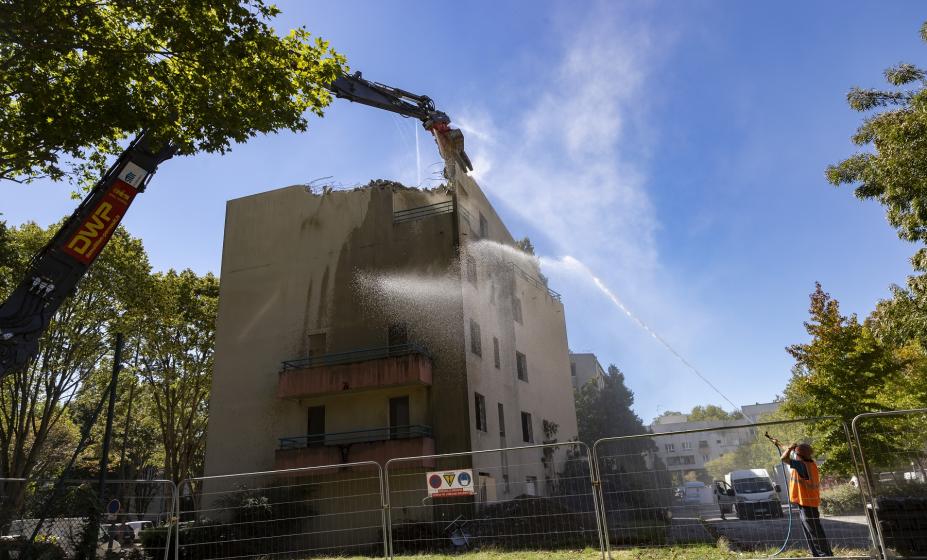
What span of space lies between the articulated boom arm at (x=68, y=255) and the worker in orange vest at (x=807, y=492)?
1378cm

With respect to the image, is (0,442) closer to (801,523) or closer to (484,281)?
(484,281)

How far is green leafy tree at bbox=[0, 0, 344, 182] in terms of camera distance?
33.9ft

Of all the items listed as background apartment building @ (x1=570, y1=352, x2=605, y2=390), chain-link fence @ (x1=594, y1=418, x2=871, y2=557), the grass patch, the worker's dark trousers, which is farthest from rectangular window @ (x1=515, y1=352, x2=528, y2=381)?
background apartment building @ (x1=570, y1=352, x2=605, y2=390)

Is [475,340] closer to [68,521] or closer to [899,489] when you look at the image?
[68,521]

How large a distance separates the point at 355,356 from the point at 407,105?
37.9 ft

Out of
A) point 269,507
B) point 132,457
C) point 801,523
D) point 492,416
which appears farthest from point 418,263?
point 132,457

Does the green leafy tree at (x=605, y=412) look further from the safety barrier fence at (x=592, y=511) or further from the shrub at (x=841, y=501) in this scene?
the shrub at (x=841, y=501)

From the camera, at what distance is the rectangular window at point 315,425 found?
25.9 metres

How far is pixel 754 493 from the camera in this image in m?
9.12

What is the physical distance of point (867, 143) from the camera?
593 inches

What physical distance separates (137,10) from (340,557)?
1185 cm

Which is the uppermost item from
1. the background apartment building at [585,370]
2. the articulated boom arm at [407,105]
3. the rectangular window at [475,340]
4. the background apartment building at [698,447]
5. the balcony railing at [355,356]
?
the articulated boom arm at [407,105]

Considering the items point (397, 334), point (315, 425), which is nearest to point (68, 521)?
point (315, 425)

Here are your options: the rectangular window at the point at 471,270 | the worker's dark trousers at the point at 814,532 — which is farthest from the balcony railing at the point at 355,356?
the worker's dark trousers at the point at 814,532
